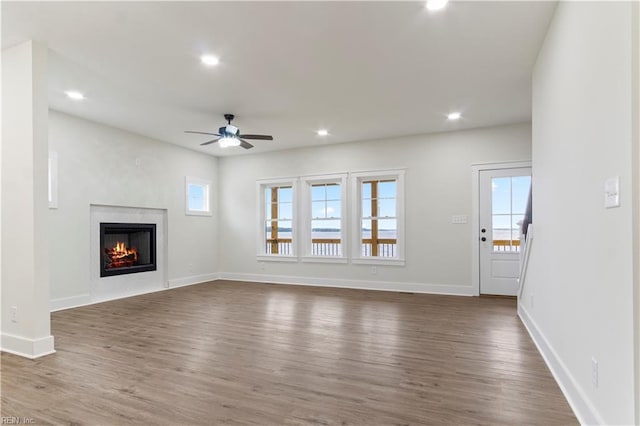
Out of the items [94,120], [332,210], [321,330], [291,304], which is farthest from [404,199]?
[94,120]

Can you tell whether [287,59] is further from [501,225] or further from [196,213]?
[196,213]

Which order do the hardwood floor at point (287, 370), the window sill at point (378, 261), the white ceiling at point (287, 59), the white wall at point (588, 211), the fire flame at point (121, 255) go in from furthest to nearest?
1. the window sill at point (378, 261)
2. the fire flame at point (121, 255)
3. the white ceiling at point (287, 59)
4. the hardwood floor at point (287, 370)
5. the white wall at point (588, 211)

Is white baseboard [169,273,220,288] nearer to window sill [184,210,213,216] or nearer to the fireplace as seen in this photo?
the fireplace

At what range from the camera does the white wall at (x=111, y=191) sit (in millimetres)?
5105

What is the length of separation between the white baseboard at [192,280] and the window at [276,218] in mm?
1244

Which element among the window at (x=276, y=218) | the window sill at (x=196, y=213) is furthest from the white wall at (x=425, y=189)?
the window sill at (x=196, y=213)

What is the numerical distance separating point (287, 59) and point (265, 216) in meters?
4.70

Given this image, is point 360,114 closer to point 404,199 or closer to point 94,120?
point 404,199

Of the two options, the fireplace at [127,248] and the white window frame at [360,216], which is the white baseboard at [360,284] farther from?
the fireplace at [127,248]

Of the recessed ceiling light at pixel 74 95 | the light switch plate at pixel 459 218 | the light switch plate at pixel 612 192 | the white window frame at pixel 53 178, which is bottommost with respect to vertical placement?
the light switch plate at pixel 459 218

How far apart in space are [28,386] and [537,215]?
177 inches

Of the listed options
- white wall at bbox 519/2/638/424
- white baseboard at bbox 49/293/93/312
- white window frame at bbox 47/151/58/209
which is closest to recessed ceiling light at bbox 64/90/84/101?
white window frame at bbox 47/151/58/209

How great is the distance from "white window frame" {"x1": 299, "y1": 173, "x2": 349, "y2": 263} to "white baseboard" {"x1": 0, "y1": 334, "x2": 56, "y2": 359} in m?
4.58

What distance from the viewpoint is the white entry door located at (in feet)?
18.9
